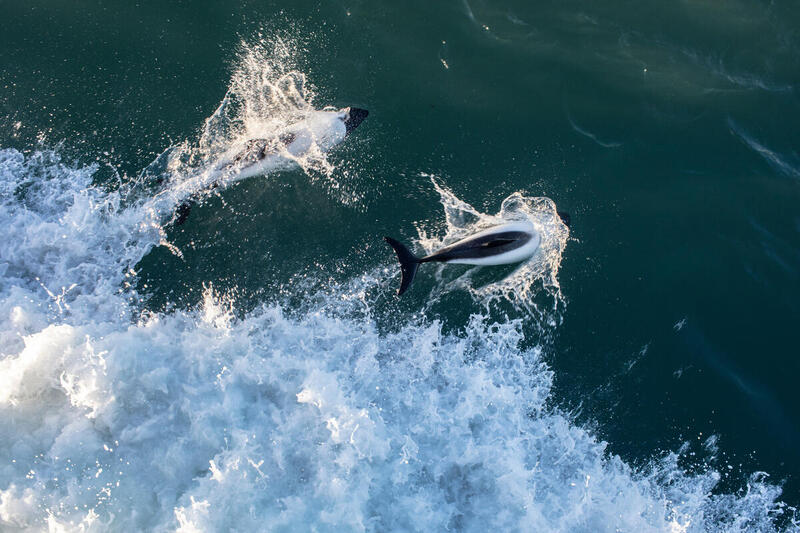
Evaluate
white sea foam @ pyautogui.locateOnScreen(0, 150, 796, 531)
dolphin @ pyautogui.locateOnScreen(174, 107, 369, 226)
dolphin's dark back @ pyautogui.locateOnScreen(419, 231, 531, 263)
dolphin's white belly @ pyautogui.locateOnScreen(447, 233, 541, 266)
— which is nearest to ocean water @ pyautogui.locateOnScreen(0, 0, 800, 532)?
white sea foam @ pyautogui.locateOnScreen(0, 150, 796, 531)

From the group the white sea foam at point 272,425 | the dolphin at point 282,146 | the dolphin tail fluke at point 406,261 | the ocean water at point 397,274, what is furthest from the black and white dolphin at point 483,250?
the dolphin at point 282,146

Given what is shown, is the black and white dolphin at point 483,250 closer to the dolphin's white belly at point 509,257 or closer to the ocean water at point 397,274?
the dolphin's white belly at point 509,257

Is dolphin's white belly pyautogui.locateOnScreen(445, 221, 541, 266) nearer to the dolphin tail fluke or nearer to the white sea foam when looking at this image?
the dolphin tail fluke

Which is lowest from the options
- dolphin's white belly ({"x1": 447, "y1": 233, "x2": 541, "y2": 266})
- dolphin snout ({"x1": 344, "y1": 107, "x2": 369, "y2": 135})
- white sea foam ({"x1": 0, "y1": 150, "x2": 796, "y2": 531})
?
white sea foam ({"x1": 0, "y1": 150, "x2": 796, "y2": 531})

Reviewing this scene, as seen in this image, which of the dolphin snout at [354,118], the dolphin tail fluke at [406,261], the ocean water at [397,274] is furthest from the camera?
the dolphin snout at [354,118]

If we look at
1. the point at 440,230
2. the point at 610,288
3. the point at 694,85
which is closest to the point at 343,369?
the point at 440,230

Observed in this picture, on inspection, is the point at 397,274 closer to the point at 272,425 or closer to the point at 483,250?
the point at 483,250
